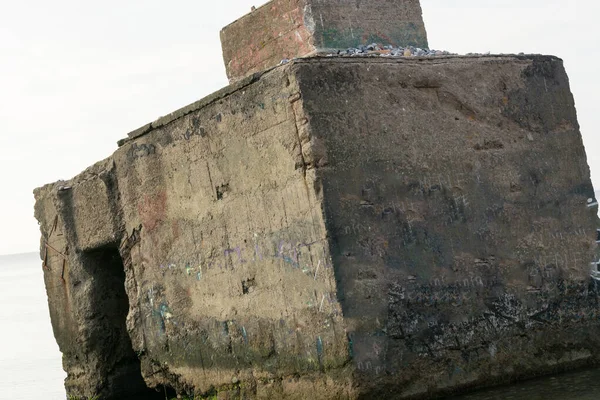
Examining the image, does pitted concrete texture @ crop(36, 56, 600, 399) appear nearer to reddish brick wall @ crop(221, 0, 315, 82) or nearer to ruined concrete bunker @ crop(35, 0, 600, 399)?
ruined concrete bunker @ crop(35, 0, 600, 399)

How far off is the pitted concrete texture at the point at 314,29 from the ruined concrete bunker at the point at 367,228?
36mm

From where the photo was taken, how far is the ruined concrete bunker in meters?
5.97

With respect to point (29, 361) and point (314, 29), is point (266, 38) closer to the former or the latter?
point (314, 29)

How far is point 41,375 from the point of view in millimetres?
11680

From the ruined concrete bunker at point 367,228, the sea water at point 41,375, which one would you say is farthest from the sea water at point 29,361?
the ruined concrete bunker at point 367,228

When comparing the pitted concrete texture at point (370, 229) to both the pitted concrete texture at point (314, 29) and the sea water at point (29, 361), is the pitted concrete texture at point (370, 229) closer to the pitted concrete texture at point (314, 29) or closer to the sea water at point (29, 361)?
the pitted concrete texture at point (314, 29)

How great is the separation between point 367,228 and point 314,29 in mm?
1819

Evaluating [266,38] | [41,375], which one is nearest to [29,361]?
[41,375]

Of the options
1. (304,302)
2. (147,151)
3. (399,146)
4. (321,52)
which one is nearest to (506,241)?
(399,146)

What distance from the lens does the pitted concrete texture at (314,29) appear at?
730 cm

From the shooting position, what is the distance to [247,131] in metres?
6.37

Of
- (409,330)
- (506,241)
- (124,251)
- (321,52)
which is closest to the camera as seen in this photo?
(409,330)

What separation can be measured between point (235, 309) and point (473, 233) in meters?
1.51

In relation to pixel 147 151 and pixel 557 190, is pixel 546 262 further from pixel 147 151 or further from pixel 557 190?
pixel 147 151
